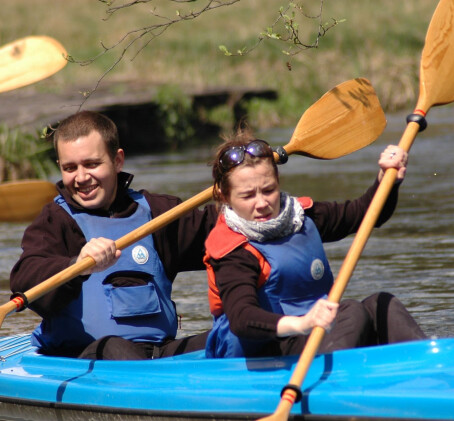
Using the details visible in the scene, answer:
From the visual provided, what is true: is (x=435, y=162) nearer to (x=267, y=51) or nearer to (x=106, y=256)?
(x=267, y=51)

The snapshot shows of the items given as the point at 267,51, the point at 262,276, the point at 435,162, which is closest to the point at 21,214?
A: the point at 262,276

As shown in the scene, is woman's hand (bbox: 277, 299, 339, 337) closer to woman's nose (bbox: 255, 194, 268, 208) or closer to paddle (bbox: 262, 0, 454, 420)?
Result: paddle (bbox: 262, 0, 454, 420)

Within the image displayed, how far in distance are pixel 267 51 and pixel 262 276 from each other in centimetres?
1111

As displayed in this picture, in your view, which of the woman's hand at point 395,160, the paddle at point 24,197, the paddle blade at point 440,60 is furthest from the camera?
the paddle at point 24,197

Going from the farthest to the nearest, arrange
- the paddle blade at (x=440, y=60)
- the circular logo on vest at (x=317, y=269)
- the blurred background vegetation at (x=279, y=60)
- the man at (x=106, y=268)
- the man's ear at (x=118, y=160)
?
the blurred background vegetation at (x=279, y=60)
the paddle blade at (x=440, y=60)
the man's ear at (x=118, y=160)
the man at (x=106, y=268)
the circular logo on vest at (x=317, y=269)

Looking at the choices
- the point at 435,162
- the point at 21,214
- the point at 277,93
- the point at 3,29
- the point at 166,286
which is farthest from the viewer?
the point at 3,29

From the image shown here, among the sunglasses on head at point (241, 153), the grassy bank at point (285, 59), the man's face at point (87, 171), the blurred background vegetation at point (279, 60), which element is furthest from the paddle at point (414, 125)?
the blurred background vegetation at point (279, 60)

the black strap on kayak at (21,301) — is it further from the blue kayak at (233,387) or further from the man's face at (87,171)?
the man's face at (87,171)

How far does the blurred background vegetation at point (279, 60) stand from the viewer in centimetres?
1280

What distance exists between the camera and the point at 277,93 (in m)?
13.1

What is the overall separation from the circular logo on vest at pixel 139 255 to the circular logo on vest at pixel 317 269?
25.2 inches

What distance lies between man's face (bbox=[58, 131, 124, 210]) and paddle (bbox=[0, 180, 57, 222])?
774mm

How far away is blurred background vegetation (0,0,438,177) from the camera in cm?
1280

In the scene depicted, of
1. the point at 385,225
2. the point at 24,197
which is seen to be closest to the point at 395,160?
the point at 24,197
